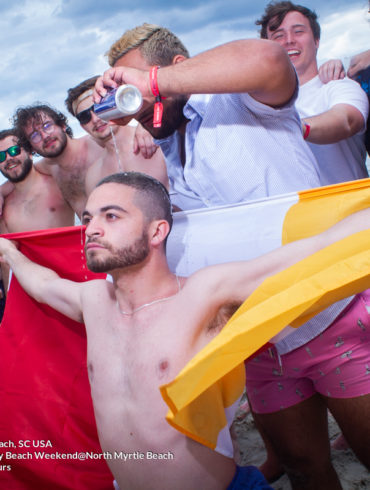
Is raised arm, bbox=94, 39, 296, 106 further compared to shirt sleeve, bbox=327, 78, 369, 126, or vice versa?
shirt sleeve, bbox=327, 78, 369, 126

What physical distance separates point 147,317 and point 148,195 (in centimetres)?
49

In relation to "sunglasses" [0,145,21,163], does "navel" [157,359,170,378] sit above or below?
below

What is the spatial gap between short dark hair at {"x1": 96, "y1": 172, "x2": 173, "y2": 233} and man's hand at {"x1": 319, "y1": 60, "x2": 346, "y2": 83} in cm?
175

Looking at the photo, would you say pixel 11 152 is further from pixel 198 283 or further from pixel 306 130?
pixel 198 283

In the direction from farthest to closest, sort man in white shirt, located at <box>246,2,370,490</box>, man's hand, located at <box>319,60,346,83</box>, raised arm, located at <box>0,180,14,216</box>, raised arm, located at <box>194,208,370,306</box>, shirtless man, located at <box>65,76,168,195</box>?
raised arm, located at <box>0,180,14,216</box> → shirtless man, located at <box>65,76,168,195</box> → man's hand, located at <box>319,60,346,83</box> → man in white shirt, located at <box>246,2,370,490</box> → raised arm, located at <box>194,208,370,306</box>

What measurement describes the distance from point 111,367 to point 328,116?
1761 mm

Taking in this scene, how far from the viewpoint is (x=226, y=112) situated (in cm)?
180

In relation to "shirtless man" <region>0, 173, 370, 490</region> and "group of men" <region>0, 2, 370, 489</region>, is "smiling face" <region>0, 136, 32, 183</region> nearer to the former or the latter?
"group of men" <region>0, 2, 370, 489</region>

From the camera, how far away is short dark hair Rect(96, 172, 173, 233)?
1.81m

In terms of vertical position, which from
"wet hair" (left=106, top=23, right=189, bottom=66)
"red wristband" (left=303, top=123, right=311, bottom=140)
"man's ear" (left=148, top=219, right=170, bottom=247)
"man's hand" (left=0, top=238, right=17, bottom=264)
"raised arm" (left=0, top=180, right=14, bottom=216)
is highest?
"wet hair" (left=106, top=23, right=189, bottom=66)

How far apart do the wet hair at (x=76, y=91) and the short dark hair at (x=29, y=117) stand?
32 centimetres

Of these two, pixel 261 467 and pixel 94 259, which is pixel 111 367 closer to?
pixel 94 259

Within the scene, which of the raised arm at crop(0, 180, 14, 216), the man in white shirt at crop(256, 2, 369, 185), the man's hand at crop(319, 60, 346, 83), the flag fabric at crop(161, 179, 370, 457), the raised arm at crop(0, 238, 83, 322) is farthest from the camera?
the raised arm at crop(0, 180, 14, 216)

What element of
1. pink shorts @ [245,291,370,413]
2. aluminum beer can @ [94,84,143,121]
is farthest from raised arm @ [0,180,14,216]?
pink shorts @ [245,291,370,413]
